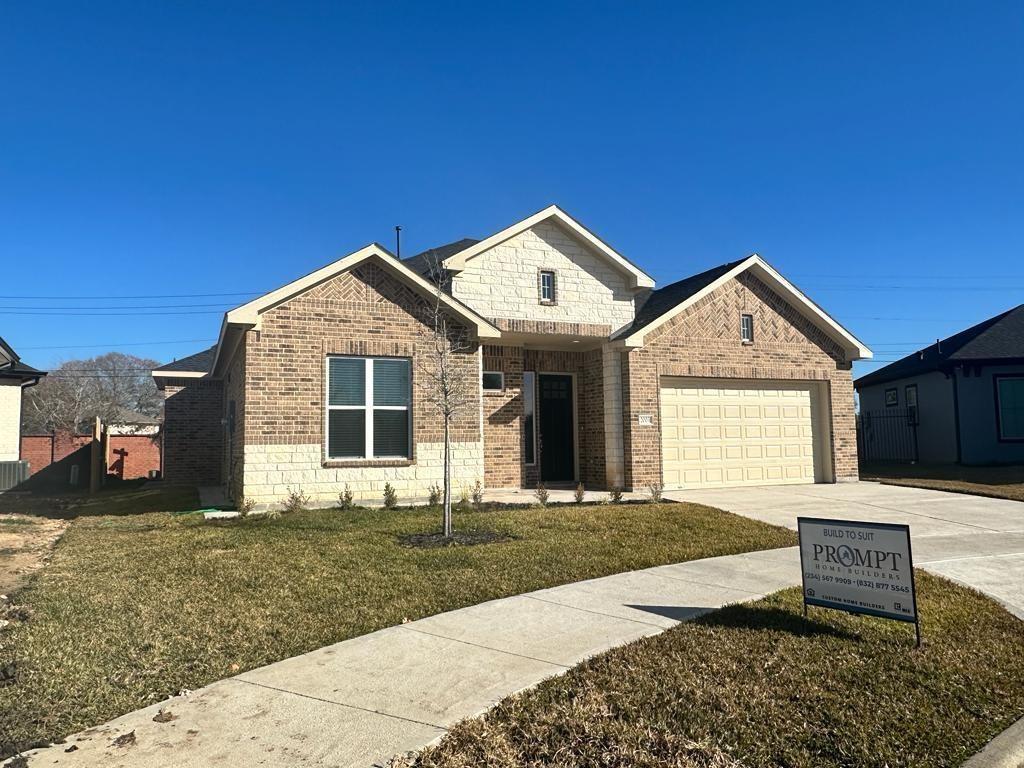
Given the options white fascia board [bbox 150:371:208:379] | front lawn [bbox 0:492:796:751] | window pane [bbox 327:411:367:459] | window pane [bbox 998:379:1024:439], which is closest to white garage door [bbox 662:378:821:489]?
front lawn [bbox 0:492:796:751]

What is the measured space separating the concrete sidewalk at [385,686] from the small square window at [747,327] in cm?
1081

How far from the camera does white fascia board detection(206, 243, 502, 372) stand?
1217 centimetres

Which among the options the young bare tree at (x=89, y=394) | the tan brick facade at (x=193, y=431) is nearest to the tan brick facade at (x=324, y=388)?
the tan brick facade at (x=193, y=431)

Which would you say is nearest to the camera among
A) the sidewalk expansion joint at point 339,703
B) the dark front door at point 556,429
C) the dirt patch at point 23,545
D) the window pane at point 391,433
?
the sidewalk expansion joint at point 339,703

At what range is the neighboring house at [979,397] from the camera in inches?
848

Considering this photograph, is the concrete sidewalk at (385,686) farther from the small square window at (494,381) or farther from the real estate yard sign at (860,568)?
the small square window at (494,381)

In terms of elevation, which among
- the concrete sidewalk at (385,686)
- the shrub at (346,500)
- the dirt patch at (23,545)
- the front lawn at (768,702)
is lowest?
the front lawn at (768,702)

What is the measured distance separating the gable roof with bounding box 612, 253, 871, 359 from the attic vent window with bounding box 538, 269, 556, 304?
1757 mm

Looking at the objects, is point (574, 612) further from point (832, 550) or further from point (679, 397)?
point (679, 397)

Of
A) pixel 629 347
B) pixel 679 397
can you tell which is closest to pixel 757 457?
pixel 679 397

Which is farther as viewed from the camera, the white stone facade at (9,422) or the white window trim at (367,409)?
the white stone facade at (9,422)

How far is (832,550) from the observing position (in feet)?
19.1

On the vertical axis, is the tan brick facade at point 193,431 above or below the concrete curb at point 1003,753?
above

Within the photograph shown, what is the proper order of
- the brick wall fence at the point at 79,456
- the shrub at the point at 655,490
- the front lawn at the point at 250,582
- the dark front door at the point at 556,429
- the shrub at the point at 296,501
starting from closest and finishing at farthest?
the front lawn at the point at 250,582 < the shrub at the point at 296,501 < the shrub at the point at 655,490 < the dark front door at the point at 556,429 < the brick wall fence at the point at 79,456
